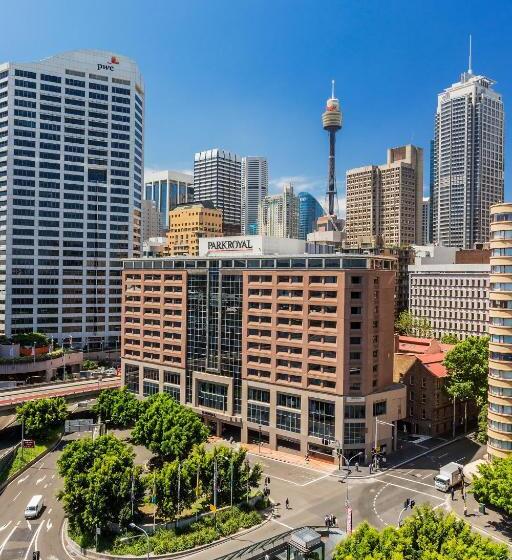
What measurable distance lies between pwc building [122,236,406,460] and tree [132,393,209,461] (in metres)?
18.5

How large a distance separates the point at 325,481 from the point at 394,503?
12.9m

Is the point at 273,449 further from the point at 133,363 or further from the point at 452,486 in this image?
the point at 133,363

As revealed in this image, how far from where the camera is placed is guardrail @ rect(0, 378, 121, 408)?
114 metres

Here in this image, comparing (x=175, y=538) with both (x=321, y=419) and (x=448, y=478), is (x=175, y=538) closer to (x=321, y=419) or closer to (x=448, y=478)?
(x=321, y=419)

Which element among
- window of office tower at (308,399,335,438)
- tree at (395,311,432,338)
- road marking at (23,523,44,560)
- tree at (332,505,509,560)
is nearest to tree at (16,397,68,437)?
road marking at (23,523,44,560)

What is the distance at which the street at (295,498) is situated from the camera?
66.4 m

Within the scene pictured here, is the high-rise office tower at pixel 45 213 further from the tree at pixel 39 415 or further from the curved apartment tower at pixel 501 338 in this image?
the curved apartment tower at pixel 501 338

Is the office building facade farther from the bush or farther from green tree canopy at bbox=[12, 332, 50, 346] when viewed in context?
green tree canopy at bbox=[12, 332, 50, 346]

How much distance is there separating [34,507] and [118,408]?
34.0 meters

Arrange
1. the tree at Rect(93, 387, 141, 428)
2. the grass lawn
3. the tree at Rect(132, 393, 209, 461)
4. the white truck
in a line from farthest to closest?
the tree at Rect(93, 387, 141, 428)
the grass lawn
the tree at Rect(132, 393, 209, 461)
the white truck

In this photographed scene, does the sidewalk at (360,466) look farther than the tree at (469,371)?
No

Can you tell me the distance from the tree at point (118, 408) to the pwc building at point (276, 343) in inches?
516

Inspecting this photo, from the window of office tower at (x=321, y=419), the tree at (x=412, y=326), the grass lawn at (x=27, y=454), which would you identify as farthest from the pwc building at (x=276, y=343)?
the tree at (x=412, y=326)

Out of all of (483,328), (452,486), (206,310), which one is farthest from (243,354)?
(483,328)
